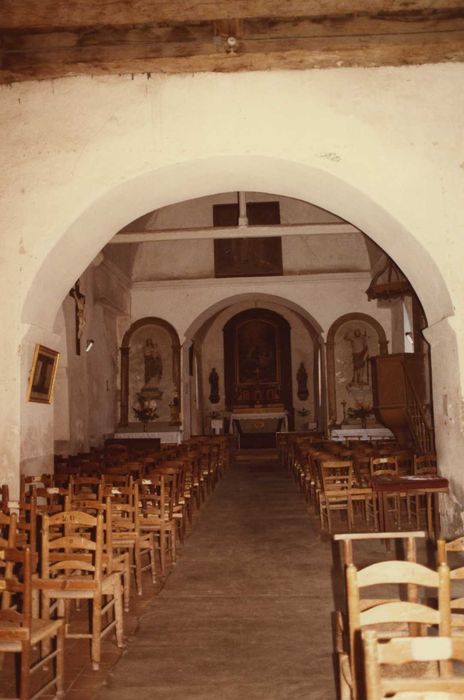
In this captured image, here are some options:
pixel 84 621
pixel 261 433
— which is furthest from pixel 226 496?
pixel 261 433

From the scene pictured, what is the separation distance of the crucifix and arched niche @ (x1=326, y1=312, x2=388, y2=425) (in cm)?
712

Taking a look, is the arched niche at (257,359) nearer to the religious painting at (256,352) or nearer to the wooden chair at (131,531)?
the religious painting at (256,352)

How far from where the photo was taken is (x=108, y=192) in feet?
25.1

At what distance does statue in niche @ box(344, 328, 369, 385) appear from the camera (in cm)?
Answer: 1750

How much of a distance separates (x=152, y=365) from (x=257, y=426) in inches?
234

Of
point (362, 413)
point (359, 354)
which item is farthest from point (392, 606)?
point (359, 354)

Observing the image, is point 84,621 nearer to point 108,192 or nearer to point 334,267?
point 108,192

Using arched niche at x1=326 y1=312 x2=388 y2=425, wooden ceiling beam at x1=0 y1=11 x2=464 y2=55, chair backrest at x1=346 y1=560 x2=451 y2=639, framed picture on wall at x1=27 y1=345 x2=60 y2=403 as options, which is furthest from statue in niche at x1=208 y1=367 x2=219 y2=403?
chair backrest at x1=346 y1=560 x2=451 y2=639

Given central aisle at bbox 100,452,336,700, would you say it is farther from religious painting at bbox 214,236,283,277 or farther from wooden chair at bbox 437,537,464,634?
religious painting at bbox 214,236,283,277

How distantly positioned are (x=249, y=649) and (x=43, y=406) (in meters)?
4.97

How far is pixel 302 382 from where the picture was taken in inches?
911

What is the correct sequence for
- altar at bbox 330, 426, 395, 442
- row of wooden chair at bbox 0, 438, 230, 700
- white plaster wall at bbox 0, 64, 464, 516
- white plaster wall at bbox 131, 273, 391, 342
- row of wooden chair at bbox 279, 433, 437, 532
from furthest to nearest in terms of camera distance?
white plaster wall at bbox 131, 273, 391, 342
altar at bbox 330, 426, 395, 442
row of wooden chair at bbox 279, 433, 437, 532
white plaster wall at bbox 0, 64, 464, 516
row of wooden chair at bbox 0, 438, 230, 700

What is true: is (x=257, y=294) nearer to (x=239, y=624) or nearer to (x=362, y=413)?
(x=362, y=413)

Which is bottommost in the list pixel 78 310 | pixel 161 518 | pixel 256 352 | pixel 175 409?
pixel 161 518
